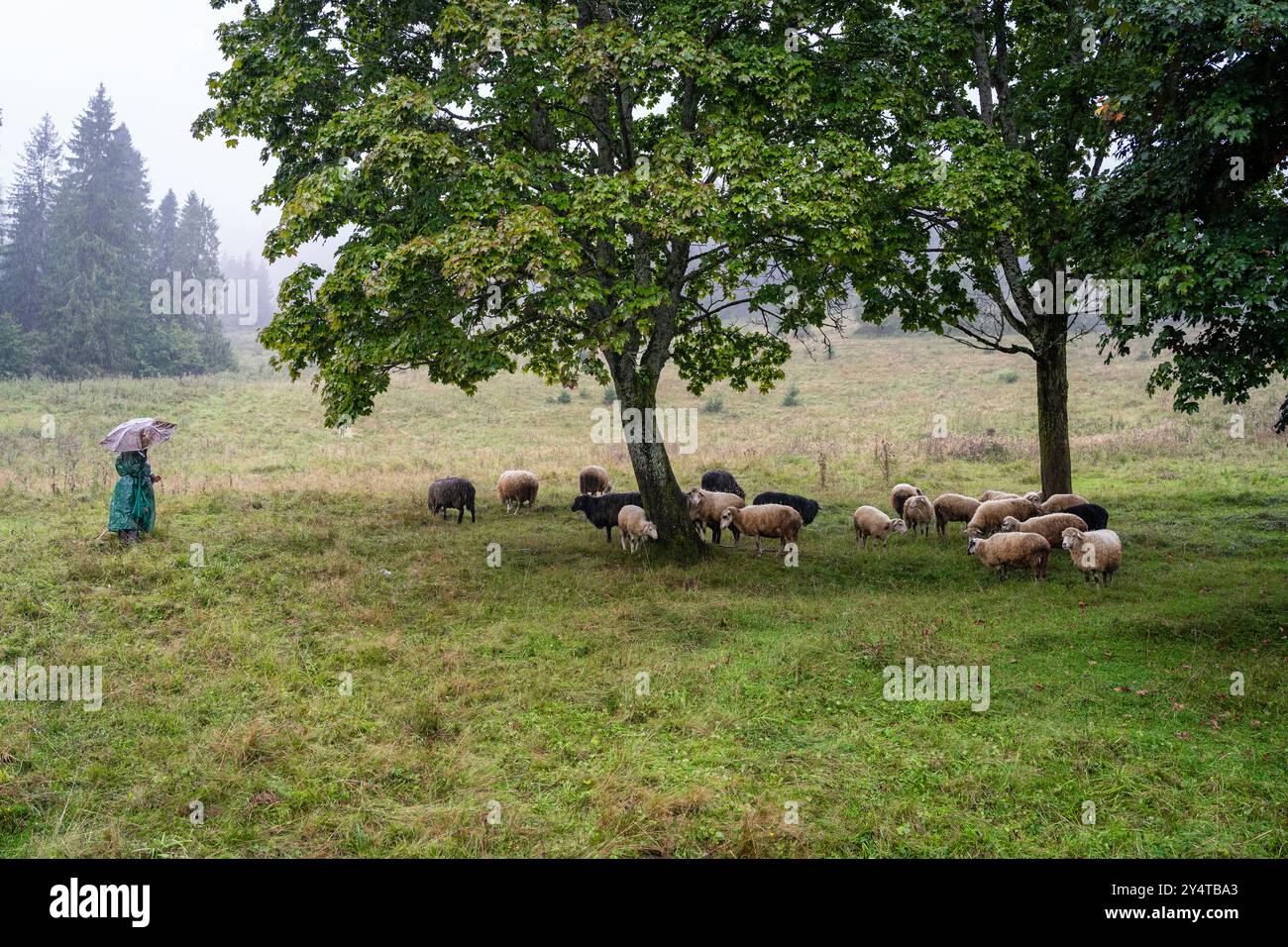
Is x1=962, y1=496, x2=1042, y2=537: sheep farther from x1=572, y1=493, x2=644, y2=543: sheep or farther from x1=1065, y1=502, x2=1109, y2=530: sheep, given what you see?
x1=572, y1=493, x2=644, y2=543: sheep

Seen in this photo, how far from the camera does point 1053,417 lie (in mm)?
17000

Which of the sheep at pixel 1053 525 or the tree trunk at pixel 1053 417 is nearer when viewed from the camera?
the sheep at pixel 1053 525

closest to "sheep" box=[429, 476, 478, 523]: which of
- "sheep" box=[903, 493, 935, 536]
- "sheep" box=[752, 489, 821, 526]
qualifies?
"sheep" box=[752, 489, 821, 526]

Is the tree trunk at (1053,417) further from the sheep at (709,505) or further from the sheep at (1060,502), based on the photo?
the sheep at (709,505)

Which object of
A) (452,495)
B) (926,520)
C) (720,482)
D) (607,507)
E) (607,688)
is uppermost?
(720,482)

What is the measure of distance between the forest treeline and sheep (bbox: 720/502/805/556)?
41.2 meters

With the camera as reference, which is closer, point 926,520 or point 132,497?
point 132,497

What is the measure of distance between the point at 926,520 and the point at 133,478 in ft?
53.4

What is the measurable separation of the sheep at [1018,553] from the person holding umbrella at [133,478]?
14.9 m

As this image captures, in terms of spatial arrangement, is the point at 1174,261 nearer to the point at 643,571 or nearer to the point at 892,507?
the point at 643,571

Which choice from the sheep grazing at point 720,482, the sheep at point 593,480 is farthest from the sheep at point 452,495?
the sheep grazing at point 720,482

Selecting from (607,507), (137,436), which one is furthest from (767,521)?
(137,436)

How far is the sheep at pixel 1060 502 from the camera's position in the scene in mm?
16094

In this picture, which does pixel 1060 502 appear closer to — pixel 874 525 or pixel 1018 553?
pixel 1018 553
